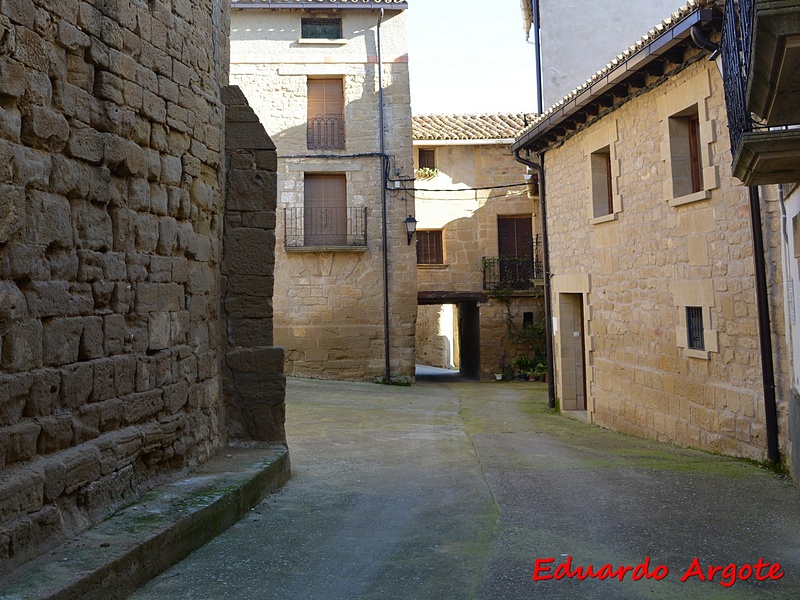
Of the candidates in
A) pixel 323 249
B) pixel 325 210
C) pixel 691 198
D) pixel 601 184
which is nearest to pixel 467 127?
pixel 325 210

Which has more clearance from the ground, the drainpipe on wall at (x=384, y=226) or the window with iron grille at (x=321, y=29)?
the window with iron grille at (x=321, y=29)

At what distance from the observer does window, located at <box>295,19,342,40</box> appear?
55.7 feet

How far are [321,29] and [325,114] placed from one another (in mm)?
1950

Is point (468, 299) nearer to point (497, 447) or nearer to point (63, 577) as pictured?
point (497, 447)

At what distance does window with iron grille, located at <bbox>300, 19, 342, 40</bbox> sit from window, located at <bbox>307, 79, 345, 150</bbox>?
3.25 ft

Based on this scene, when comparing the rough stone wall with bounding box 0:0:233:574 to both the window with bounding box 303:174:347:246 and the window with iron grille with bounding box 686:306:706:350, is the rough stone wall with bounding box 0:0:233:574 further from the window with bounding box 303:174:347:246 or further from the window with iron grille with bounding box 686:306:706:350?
the window with bounding box 303:174:347:246

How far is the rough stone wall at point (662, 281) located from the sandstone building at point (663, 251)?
20mm

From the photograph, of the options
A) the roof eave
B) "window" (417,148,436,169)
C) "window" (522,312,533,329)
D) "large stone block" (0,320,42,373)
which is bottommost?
"large stone block" (0,320,42,373)

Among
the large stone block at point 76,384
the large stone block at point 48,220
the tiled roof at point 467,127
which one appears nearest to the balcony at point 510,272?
the tiled roof at point 467,127

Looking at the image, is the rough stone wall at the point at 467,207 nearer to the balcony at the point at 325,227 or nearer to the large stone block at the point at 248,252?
the balcony at the point at 325,227

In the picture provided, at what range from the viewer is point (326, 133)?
16.9 meters

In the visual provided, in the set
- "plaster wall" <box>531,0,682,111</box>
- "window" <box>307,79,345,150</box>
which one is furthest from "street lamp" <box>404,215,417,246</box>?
"plaster wall" <box>531,0,682,111</box>

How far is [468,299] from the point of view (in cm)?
2041

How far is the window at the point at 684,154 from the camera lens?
28.8 ft
